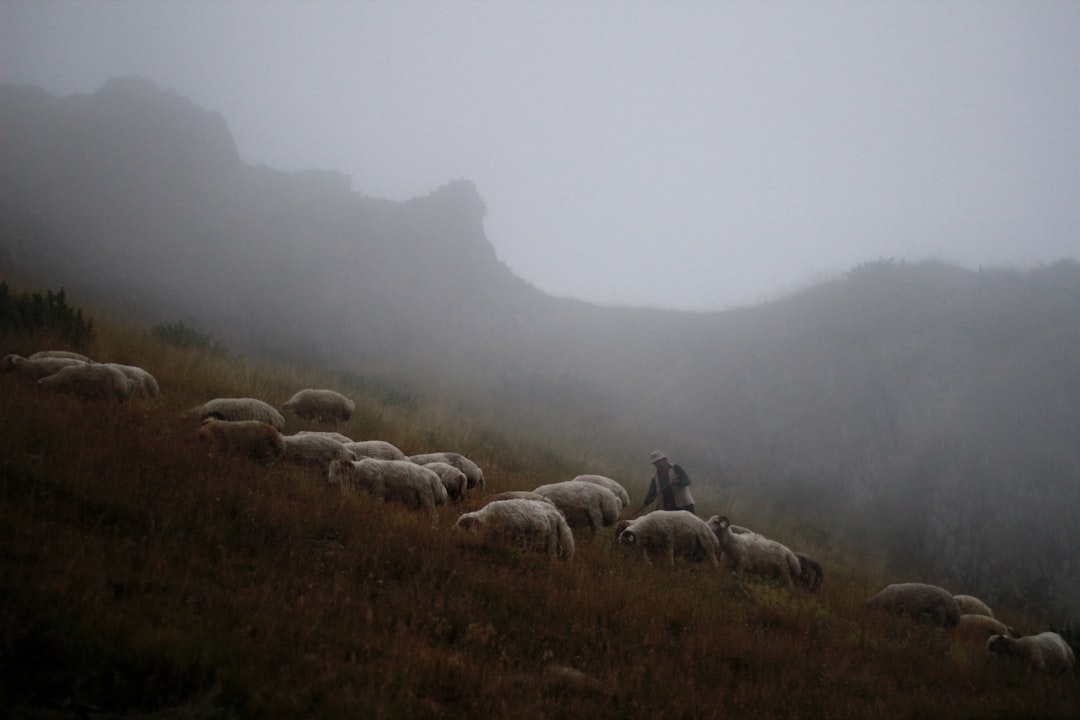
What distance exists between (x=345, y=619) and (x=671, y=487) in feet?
29.8

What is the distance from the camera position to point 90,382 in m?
8.47

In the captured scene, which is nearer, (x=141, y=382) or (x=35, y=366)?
(x=35, y=366)

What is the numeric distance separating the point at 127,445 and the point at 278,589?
3036 mm

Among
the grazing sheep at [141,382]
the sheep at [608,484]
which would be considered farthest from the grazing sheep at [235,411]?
the sheep at [608,484]

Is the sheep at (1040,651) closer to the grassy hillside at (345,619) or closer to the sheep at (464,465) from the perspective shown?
the grassy hillside at (345,619)

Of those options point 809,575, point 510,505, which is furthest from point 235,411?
point 809,575

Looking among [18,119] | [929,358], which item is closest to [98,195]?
[18,119]

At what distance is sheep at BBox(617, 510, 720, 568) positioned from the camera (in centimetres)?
866

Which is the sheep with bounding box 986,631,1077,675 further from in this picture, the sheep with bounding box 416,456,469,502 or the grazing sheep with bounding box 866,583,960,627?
the sheep with bounding box 416,456,469,502

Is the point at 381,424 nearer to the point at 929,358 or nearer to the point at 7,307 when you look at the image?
the point at 7,307

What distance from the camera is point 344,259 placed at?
3541cm

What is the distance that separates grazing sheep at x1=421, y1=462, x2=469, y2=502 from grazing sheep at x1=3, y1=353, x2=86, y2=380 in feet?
15.5

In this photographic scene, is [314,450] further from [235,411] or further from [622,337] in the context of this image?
[622,337]

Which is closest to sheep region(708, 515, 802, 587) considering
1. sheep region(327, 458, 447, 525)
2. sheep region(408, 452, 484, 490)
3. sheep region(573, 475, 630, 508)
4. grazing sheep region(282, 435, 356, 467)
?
sheep region(573, 475, 630, 508)
